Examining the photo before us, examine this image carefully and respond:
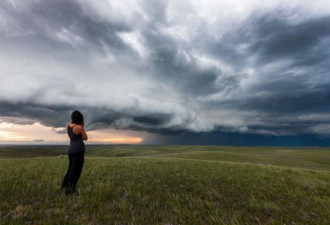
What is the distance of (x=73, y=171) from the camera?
791cm

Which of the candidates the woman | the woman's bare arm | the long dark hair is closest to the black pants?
the woman

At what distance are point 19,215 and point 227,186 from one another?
895 cm

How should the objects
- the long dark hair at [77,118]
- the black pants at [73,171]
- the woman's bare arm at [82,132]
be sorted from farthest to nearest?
the long dark hair at [77,118]
the woman's bare arm at [82,132]
the black pants at [73,171]

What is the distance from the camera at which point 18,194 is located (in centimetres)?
700

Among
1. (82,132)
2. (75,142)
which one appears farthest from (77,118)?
(75,142)

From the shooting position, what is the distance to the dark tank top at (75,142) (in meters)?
8.08

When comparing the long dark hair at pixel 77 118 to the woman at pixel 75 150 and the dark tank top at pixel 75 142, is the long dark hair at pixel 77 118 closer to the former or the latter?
the woman at pixel 75 150

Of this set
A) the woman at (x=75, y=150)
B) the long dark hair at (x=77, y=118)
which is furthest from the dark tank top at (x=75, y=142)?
the long dark hair at (x=77, y=118)

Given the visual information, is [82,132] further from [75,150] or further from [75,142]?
[75,150]

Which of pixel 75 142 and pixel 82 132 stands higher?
pixel 82 132

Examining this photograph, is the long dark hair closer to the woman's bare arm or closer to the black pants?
the woman's bare arm

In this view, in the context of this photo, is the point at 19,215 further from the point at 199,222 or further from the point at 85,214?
the point at 199,222

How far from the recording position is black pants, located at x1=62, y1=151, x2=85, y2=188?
308 inches

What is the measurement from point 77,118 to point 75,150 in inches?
59.1
